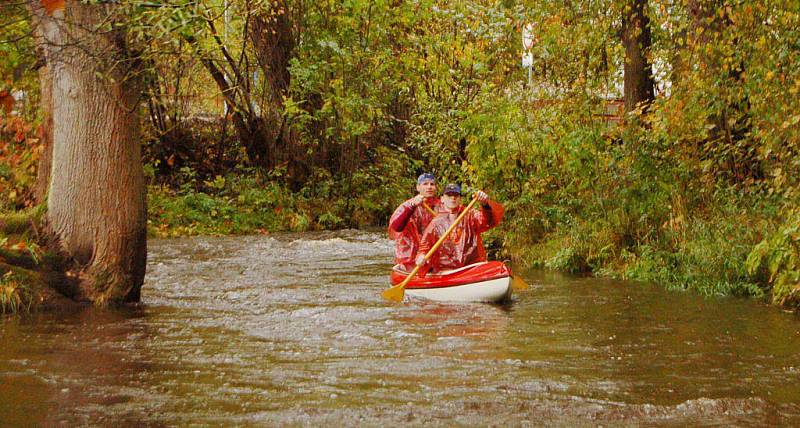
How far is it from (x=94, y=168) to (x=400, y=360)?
435 cm

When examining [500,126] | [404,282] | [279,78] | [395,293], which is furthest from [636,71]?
[279,78]

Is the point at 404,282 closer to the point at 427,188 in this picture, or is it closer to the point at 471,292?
the point at 471,292

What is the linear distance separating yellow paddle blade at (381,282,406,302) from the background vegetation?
3.45 m

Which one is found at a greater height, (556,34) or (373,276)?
(556,34)

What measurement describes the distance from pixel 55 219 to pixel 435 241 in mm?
4529

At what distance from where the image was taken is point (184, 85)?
25578 millimetres

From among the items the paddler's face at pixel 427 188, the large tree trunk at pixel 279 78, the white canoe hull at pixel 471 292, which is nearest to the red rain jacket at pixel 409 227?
the paddler's face at pixel 427 188

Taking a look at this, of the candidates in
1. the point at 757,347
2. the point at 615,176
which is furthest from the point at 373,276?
the point at 757,347

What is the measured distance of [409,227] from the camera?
13.5 m

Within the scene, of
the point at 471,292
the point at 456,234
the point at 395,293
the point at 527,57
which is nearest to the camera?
the point at 471,292

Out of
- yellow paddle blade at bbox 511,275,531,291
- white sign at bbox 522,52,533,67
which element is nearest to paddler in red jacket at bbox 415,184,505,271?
yellow paddle blade at bbox 511,275,531,291

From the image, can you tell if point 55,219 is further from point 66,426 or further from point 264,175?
point 264,175

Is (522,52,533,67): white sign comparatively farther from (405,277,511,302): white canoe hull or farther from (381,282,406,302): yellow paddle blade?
(381,282,406,302): yellow paddle blade

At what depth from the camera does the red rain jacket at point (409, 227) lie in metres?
13.3
